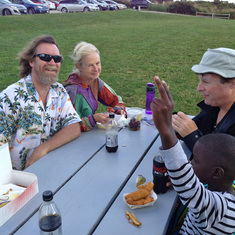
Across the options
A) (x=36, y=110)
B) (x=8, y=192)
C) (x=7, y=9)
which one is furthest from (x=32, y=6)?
(x=8, y=192)

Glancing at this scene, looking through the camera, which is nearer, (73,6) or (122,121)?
(122,121)

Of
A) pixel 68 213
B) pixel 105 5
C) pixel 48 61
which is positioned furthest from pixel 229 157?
pixel 105 5

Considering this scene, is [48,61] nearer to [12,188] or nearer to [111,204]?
[12,188]

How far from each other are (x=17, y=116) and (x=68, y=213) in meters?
1.12

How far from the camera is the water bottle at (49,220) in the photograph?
1.22 metres

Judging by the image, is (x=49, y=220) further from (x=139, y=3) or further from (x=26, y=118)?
(x=139, y=3)

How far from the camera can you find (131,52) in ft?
32.0

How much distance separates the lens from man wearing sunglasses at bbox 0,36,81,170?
2.21 meters

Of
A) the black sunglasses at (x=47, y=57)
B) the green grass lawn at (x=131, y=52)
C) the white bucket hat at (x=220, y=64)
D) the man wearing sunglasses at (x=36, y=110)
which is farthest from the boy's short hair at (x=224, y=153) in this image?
the green grass lawn at (x=131, y=52)

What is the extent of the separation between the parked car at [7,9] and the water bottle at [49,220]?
63.4 feet

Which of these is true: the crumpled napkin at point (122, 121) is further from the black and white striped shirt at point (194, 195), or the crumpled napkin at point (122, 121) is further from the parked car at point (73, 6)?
the parked car at point (73, 6)

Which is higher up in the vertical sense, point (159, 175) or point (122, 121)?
point (159, 175)

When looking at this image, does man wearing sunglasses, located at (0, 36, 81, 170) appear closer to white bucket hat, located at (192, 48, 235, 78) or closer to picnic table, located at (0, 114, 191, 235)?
picnic table, located at (0, 114, 191, 235)

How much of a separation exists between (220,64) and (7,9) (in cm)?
1904
